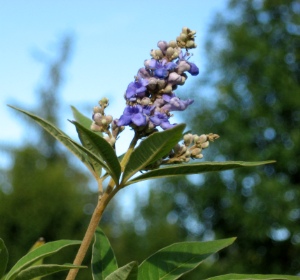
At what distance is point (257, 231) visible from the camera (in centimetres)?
2206

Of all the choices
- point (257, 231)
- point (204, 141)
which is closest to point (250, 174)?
point (257, 231)

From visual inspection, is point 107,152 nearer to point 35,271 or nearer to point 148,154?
point 148,154

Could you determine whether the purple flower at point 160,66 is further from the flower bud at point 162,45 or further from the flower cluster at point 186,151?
the flower cluster at point 186,151

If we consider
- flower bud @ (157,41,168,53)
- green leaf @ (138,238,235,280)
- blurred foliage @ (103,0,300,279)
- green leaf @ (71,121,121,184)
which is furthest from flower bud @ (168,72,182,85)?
blurred foliage @ (103,0,300,279)

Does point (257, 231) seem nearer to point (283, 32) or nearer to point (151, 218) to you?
point (151, 218)

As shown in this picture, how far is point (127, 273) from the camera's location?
1374 millimetres

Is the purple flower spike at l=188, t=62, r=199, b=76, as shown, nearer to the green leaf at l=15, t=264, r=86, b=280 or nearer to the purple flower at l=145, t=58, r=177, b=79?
the purple flower at l=145, t=58, r=177, b=79

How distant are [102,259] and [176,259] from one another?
21 cm

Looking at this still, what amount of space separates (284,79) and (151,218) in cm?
721

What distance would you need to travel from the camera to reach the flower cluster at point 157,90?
5.06ft

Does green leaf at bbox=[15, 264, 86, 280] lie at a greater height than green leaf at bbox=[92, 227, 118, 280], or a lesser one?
greater

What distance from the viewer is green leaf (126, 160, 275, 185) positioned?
1443 millimetres

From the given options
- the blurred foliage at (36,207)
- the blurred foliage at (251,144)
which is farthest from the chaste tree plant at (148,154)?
the blurred foliage at (251,144)

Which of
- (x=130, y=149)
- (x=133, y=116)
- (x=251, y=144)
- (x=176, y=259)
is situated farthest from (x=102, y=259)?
(x=251, y=144)
